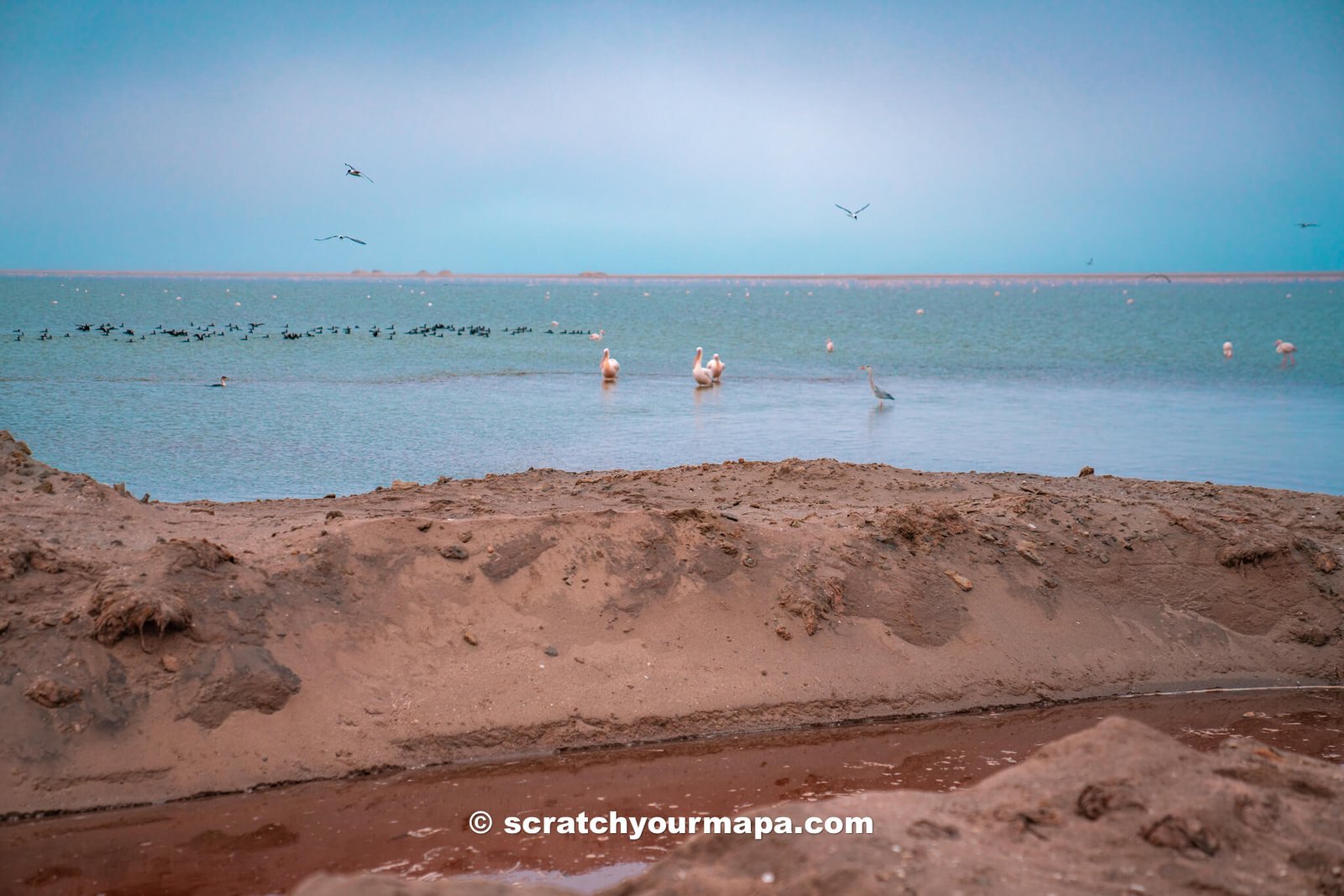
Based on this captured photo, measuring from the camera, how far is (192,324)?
4256cm

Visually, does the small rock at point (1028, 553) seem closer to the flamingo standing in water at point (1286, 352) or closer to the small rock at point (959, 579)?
the small rock at point (959, 579)

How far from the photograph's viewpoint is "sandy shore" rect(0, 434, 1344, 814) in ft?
18.5

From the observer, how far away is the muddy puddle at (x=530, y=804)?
4.73 meters

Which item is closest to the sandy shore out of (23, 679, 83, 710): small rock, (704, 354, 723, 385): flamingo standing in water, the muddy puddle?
(23, 679, 83, 710): small rock

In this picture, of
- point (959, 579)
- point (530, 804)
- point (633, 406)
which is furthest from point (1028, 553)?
point (633, 406)

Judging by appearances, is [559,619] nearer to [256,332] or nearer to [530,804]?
[530,804]

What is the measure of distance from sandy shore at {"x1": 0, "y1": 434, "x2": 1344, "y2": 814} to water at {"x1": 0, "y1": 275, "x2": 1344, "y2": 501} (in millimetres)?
4717

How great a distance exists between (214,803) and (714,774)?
9.00 feet

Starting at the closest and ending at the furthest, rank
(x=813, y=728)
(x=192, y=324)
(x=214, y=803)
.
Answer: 1. (x=214, y=803)
2. (x=813, y=728)
3. (x=192, y=324)

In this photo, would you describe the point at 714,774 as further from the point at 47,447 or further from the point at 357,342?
the point at 357,342

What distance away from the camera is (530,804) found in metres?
5.45

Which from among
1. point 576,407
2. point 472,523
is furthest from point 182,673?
point 576,407

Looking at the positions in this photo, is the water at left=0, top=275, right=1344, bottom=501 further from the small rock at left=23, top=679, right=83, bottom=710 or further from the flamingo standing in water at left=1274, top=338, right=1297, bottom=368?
the small rock at left=23, top=679, right=83, bottom=710

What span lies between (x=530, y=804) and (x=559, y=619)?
1.55 m
